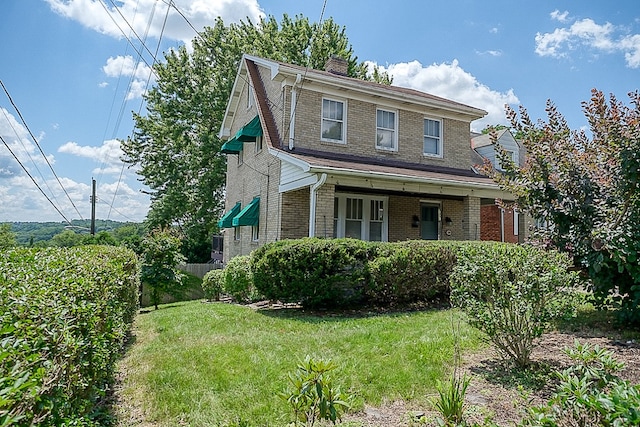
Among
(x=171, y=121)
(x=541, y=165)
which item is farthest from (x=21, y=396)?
(x=171, y=121)

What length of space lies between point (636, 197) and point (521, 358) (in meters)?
2.88

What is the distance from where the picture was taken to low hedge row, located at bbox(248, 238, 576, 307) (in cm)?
823

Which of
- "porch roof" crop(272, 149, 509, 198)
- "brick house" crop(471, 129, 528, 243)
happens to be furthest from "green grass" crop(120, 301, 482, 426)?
"brick house" crop(471, 129, 528, 243)

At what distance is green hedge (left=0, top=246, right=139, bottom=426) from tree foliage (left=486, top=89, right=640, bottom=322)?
588 centimetres

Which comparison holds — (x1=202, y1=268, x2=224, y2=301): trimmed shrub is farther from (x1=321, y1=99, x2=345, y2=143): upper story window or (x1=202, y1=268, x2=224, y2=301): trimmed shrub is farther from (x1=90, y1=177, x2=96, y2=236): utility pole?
(x1=90, y1=177, x2=96, y2=236): utility pole

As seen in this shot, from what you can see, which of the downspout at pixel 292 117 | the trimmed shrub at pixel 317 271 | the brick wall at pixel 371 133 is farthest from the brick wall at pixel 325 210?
the brick wall at pixel 371 133

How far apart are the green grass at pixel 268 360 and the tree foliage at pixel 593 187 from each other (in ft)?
6.52

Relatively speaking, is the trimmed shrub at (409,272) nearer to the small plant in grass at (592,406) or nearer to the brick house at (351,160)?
the brick house at (351,160)

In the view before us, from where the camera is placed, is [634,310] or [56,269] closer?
[56,269]

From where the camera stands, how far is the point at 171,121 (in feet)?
84.9

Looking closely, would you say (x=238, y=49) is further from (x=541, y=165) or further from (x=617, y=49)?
(x=541, y=165)

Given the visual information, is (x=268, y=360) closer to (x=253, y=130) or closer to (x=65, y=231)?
(x=253, y=130)

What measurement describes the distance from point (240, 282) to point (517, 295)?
26.7ft

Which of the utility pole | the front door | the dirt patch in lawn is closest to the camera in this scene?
the dirt patch in lawn
